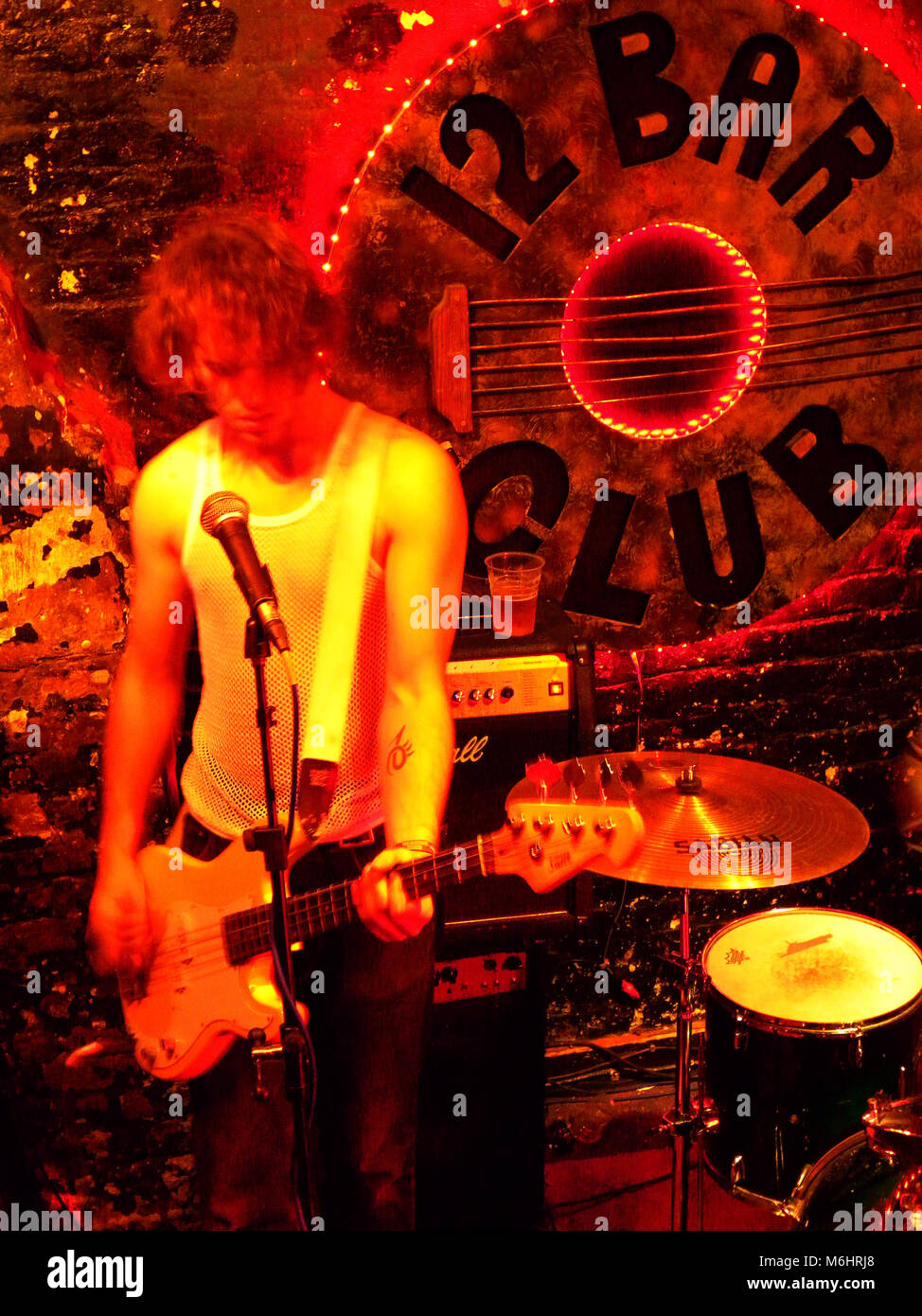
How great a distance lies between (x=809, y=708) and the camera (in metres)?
3.08

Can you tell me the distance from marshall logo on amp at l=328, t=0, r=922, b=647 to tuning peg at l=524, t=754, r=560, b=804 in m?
0.80

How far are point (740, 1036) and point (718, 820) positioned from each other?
0.43 m

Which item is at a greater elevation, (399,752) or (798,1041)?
(399,752)

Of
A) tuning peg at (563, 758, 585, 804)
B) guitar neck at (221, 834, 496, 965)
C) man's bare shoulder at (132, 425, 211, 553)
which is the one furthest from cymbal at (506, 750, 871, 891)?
Result: man's bare shoulder at (132, 425, 211, 553)

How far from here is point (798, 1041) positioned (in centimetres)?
222

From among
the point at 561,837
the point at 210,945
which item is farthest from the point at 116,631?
the point at 561,837

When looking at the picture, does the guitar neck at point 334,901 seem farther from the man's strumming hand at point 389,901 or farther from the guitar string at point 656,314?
the guitar string at point 656,314

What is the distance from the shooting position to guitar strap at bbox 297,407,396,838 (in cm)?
224

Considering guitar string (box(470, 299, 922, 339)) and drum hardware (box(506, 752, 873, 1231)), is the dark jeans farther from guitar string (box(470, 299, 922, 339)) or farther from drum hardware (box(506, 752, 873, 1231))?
guitar string (box(470, 299, 922, 339))

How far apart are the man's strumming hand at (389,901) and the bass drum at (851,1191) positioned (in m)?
0.91

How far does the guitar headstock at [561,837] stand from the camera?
2.04 meters

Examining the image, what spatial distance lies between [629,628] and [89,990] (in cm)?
152

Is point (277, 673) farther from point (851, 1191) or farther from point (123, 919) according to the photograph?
point (851, 1191)
